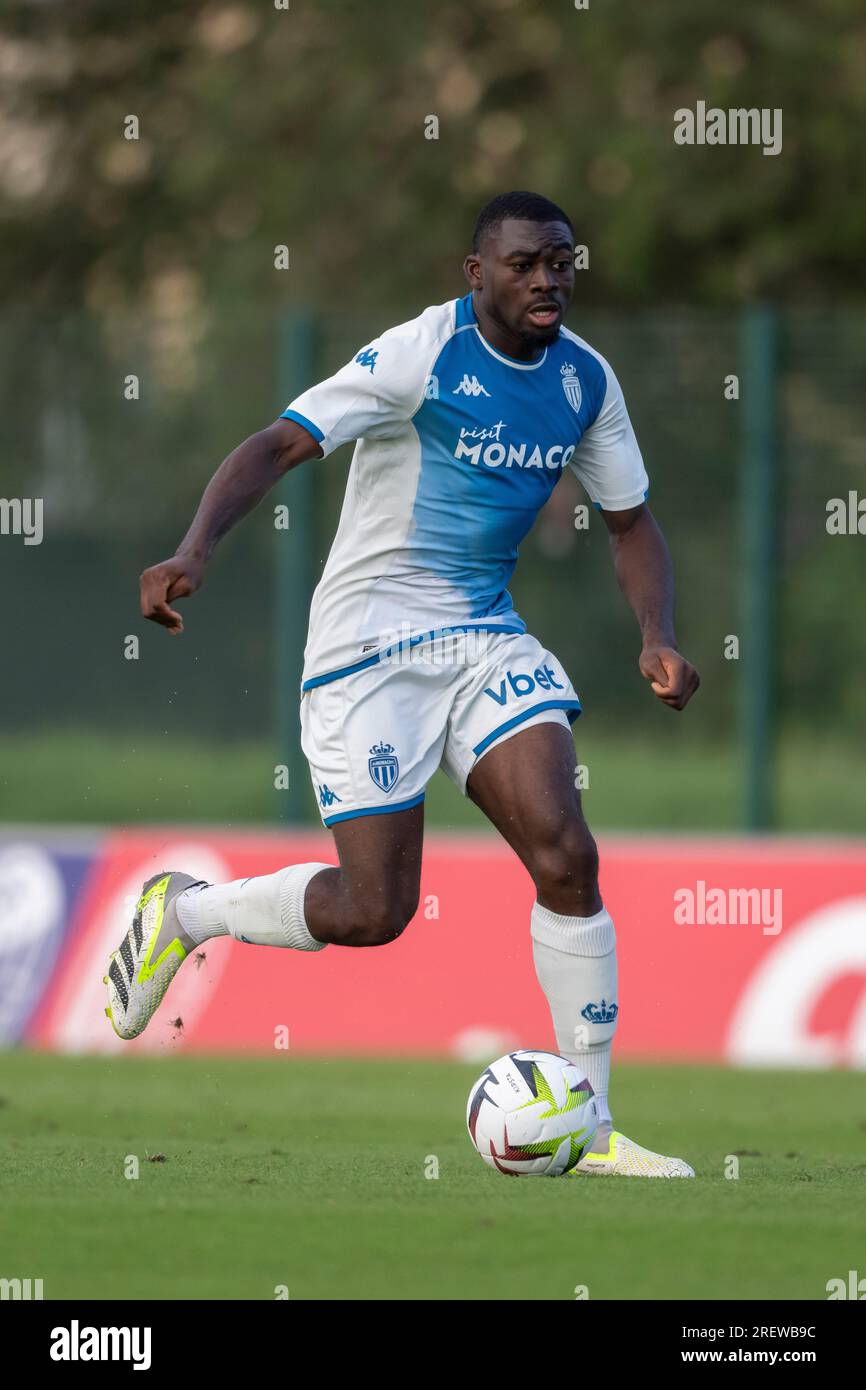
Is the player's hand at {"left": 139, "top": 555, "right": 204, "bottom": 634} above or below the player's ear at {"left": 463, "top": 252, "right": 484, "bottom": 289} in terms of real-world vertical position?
below

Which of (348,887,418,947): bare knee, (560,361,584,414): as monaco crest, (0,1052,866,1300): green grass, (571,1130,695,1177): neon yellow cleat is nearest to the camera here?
(0,1052,866,1300): green grass

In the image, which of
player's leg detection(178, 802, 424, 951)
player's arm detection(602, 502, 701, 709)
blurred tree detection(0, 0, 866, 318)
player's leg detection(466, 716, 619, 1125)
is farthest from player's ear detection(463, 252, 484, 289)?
blurred tree detection(0, 0, 866, 318)

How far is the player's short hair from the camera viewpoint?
267 inches

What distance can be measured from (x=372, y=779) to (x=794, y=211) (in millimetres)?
16652

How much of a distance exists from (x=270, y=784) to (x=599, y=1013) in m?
7.33

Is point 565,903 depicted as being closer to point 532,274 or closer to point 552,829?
point 552,829

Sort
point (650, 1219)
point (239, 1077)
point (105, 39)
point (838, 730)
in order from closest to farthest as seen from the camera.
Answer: point (650, 1219) < point (239, 1077) < point (838, 730) < point (105, 39)

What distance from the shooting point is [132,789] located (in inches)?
603

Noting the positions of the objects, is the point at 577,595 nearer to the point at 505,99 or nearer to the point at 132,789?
the point at 132,789

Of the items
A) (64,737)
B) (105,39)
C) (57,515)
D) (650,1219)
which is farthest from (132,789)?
(105,39)

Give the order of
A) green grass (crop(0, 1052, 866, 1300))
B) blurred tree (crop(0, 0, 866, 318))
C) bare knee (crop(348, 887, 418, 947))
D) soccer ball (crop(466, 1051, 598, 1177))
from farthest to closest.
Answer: blurred tree (crop(0, 0, 866, 318)) < bare knee (crop(348, 887, 418, 947)) < soccer ball (crop(466, 1051, 598, 1177)) < green grass (crop(0, 1052, 866, 1300))

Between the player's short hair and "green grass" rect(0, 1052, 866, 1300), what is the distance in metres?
2.82

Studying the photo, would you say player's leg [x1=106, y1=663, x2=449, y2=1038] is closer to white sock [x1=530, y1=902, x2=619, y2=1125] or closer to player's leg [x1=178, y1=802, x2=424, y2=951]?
Result: player's leg [x1=178, y1=802, x2=424, y2=951]

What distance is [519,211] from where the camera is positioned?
22.2ft
